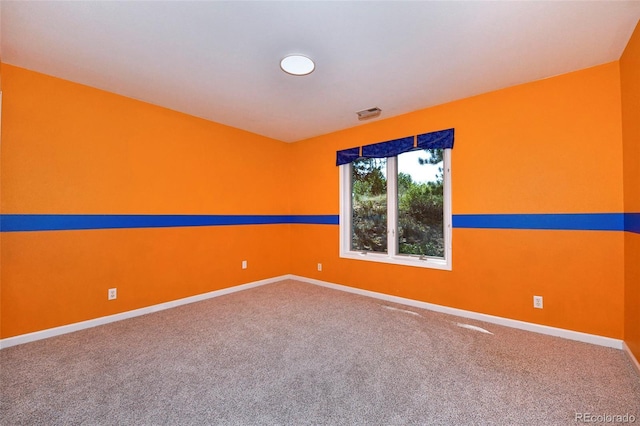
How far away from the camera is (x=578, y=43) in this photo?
2176 millimetres

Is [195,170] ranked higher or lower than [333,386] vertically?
higher

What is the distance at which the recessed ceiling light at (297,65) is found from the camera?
7.75ft

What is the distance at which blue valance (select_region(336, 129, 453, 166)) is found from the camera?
10.8 feet

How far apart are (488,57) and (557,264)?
6.70ft

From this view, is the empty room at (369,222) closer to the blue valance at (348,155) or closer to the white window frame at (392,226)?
the white window frame at (392,226)

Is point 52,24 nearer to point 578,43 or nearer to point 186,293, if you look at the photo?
point 186,293

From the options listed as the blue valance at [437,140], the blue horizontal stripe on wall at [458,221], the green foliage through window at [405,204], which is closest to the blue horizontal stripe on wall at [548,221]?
the blue horizontal stripe on wall at [458,221]

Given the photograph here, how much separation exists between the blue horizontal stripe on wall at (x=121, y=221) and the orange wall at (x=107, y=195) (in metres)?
0.06

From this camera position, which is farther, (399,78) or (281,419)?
(399,78)

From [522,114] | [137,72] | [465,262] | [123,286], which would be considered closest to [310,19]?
[137,72]

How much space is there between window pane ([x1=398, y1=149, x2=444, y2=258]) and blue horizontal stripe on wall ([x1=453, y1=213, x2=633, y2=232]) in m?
0.33

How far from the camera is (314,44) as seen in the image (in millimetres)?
2174

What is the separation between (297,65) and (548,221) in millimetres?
2829

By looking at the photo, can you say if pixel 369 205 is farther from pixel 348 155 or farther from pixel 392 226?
pixel 348 155
